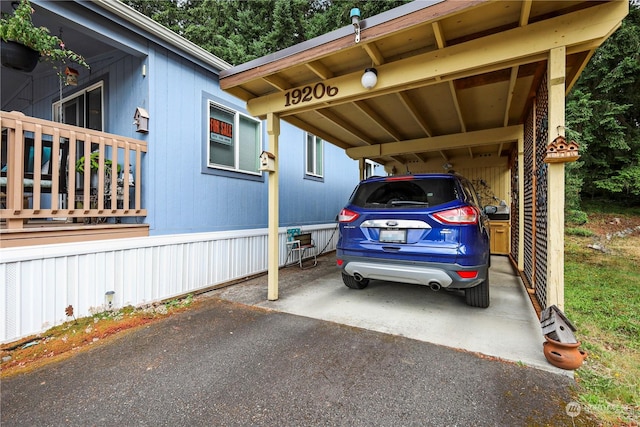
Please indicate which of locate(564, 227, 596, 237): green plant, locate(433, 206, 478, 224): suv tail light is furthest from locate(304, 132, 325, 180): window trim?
locate(564, 227, 596, 237): green plant

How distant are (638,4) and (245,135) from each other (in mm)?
15052

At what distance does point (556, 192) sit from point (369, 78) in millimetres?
2143

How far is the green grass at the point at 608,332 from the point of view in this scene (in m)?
1.91

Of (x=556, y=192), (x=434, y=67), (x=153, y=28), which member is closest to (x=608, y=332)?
(x=556, y=192)

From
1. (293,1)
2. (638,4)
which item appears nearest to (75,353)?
(293,1)

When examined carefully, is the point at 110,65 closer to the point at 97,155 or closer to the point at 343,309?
the point at 97,155

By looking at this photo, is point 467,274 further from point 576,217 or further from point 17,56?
point 576,217

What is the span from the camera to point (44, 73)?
18.9 feet

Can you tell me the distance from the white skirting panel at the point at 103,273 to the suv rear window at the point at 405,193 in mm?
2632

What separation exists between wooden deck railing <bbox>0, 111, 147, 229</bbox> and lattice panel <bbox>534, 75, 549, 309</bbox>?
5.14 meters

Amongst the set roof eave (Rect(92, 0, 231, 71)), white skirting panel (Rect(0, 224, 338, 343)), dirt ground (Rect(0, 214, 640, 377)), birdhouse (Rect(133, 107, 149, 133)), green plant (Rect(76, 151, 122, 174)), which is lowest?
dirt ground (Rect(0, 214, 640, 377))

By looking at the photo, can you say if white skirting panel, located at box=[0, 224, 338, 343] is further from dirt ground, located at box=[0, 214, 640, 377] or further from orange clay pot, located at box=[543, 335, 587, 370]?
orange clay pot, located at box=[543, 335, 587, 370]

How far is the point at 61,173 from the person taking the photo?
140 inches

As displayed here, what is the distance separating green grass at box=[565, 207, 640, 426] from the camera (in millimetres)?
1906
